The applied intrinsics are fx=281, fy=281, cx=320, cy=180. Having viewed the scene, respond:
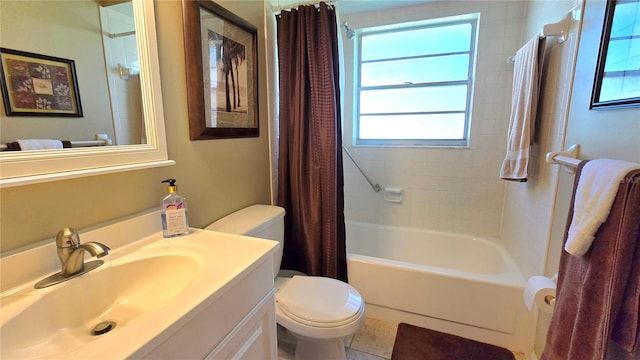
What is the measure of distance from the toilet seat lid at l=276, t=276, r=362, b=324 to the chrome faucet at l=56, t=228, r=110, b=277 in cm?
81

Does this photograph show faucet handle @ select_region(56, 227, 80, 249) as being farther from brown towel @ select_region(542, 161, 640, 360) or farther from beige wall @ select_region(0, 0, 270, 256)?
brown towel @ select_region(542, 161, 640, 360)

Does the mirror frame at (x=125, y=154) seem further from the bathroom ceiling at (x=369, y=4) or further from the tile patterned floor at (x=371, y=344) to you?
the bathroom ceiling at (x=369, y=4)

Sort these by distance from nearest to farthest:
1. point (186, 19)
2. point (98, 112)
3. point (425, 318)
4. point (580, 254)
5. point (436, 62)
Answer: point (580, 254) < point (98, 112) < point (186, 19) < point (425, 318) < point (436, 62)

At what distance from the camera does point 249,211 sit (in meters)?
1.51

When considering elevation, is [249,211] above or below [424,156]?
below

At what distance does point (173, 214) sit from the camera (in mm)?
1022

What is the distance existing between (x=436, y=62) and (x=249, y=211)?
1.90 meters

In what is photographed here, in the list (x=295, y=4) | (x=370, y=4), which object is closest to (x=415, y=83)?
(x=370, y=4)

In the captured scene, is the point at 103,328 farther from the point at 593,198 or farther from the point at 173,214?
the point at 593,198

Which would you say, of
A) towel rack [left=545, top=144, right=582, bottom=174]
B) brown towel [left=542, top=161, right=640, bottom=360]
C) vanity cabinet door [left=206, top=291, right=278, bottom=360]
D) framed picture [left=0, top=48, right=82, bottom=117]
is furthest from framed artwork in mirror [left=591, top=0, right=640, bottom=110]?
framed picture [left=0, top=48, right=82, bottom=117]

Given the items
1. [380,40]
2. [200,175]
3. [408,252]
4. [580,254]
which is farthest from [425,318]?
[380,40]

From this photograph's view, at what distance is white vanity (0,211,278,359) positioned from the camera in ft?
1.91

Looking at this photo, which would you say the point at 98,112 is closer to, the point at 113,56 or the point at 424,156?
the point at 113,56

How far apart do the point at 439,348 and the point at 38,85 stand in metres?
2.06
